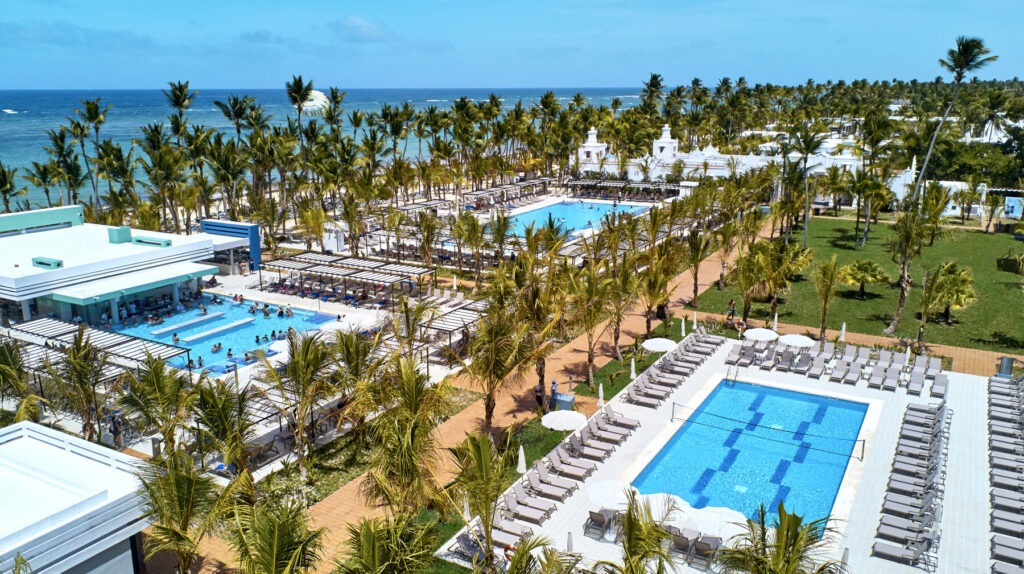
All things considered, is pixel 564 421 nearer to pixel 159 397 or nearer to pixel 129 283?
pixel 159 397

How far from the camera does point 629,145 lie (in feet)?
212

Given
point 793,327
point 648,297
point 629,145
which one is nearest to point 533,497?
point 648,297

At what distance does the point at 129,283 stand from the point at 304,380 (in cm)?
1593

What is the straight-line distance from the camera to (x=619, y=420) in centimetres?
1961

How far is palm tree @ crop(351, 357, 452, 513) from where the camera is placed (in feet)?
41.3

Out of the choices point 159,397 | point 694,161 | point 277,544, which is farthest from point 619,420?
point 694,161

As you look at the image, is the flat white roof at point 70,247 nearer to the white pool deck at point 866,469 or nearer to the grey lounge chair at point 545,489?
the grey lounge chair at point 545,489

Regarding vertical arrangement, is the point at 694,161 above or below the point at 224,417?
above

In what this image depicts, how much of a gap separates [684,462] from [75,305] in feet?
77.3

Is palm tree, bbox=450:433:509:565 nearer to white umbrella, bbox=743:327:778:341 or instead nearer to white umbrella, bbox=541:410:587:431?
white umbrella, bbox=541:410:587:431

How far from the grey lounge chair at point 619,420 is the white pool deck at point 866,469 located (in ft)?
0.76

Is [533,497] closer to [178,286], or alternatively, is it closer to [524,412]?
[524,412]

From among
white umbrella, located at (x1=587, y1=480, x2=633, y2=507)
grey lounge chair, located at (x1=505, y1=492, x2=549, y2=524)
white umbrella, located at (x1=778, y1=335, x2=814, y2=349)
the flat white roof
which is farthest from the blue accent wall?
white umbrella, located at (x1=587, y1=480, x2=633, y2=507)

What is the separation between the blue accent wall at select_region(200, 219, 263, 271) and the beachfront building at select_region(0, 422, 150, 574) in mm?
22302
